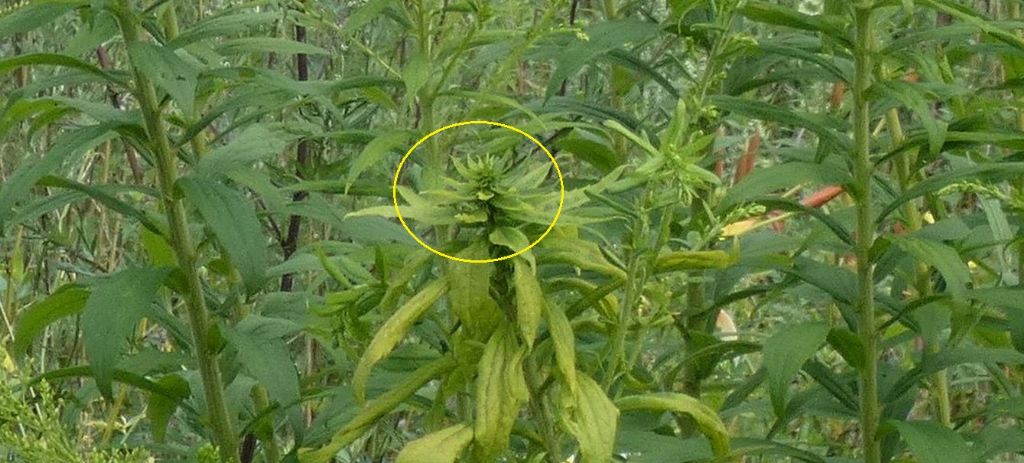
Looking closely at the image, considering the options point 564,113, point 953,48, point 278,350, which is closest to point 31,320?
point 278,350

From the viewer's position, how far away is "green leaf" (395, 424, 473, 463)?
124 cm

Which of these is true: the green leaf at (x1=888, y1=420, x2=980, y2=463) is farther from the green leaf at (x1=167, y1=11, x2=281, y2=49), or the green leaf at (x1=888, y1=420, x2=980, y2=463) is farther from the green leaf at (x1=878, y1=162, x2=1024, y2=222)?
the green leaf at (x1=167, y1=11, x2=281, y2=49)

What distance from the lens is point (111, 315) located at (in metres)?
1.64

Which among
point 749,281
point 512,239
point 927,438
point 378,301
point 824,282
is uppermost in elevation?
point 512,239

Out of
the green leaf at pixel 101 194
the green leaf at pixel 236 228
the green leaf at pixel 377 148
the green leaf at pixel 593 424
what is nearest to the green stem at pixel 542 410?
the green leaf at pixel 593 424

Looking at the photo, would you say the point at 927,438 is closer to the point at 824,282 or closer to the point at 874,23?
the point at 824,282

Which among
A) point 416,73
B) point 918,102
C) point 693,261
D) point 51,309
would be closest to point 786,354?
point 918,102

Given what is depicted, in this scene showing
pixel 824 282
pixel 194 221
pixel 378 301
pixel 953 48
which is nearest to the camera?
pixel 378 301

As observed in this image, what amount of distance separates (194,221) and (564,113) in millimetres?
581

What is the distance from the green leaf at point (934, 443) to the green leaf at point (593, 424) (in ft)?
1.97

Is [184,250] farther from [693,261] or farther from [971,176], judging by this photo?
[971,176]

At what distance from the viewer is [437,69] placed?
1.76m

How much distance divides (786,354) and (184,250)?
0.71 metres

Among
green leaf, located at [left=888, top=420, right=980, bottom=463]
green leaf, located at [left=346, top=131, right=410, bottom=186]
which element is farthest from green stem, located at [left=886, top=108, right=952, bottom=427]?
green leaf, located at [left=346, top=131, right=410, bottom=186]
